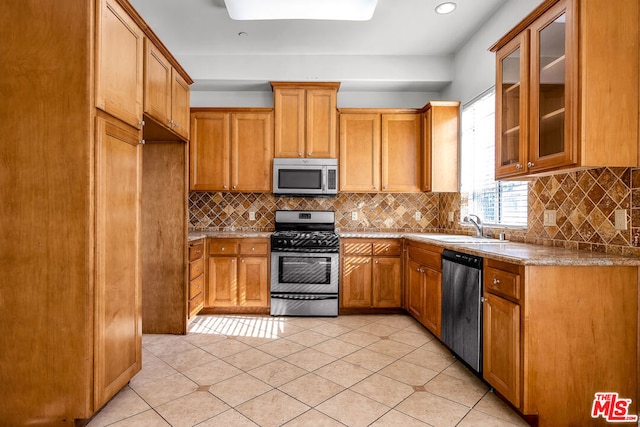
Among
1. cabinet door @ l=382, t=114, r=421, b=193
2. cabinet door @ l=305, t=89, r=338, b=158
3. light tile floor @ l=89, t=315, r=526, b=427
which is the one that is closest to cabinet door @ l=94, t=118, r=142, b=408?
light tile floor @ l=89, t=315, r=526, b=427

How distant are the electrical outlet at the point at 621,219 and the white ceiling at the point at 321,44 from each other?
2.11 meters

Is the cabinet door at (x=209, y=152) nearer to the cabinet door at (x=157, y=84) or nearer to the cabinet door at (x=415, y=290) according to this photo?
the cabinet door at (x=157, y=84)

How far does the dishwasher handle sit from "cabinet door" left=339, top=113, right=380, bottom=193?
151 centimetres

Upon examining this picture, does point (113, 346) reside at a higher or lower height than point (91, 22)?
lower

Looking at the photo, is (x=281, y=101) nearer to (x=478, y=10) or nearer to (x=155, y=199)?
(x=155, y=199)

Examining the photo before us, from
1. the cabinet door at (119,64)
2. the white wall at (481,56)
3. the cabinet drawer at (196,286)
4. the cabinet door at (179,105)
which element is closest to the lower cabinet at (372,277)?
the cabinet drawer at (196,286)

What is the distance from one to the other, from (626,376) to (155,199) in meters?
3.53

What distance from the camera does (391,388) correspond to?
2141mm

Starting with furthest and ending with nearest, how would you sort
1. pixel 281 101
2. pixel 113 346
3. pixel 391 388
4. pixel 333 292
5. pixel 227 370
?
pixel 281 101
pixel 333 292
pixel 227 370
pixel 391 388
pixel 113 346

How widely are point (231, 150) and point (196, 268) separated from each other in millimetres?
1439

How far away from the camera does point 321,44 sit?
3.68 metres

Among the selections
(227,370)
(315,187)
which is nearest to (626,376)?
(227,370)

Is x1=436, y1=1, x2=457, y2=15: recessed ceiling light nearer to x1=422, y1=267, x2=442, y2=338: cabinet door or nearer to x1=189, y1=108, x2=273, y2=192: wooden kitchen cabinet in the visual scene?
x1=189, y1=108, x2=273, y2=192: wooden kitchen cabinet

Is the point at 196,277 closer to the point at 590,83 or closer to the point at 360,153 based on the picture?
the point at 360,153
